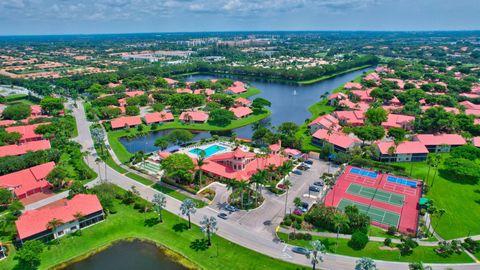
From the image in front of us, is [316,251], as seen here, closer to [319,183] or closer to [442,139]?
[319,183]

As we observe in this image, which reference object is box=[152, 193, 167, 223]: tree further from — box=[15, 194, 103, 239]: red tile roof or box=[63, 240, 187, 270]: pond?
box=[15, 194, 103, 239]: red tile roof

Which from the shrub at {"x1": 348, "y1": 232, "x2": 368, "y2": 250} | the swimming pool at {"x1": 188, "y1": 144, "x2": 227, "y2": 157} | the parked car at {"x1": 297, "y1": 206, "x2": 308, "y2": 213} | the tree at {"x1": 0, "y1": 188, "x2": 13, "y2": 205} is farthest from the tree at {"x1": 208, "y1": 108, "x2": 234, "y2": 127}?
the shrub at {"x1": 348, "y1": 232, "x2": 368, "y2": 250}

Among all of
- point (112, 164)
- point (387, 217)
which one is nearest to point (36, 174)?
point (112, 164)

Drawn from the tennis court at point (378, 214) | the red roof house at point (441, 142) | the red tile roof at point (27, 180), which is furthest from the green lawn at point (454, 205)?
the red tile roof at point (27, 180)

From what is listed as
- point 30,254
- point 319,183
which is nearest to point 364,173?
point 319,183

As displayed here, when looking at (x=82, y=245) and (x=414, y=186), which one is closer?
(x=82, y=245)

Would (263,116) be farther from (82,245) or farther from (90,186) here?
(82,245)

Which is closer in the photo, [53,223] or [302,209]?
[53,223]
